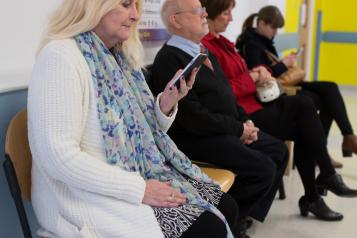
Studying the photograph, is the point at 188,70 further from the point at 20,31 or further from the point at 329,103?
the point at 329,103

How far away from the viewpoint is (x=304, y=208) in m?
2.43

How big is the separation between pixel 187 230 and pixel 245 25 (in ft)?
7.38

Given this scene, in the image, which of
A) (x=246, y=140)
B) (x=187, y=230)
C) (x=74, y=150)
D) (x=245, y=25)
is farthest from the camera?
(x=245, y=25)

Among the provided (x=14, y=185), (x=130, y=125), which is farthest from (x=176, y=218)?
(x=14, y=185)

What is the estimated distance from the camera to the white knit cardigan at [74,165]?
3.59ft

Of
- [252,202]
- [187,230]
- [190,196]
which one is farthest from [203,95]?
[187,230]

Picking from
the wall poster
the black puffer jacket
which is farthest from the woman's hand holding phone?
the black puffer jacket

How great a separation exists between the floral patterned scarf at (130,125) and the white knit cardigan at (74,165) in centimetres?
3

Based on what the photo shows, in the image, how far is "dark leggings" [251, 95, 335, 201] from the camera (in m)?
2.35

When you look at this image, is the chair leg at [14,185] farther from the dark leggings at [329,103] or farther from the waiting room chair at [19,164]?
the dark leggings at [329,103]

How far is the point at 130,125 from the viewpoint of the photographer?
4.17ft

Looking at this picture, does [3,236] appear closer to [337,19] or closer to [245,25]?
[245,25]

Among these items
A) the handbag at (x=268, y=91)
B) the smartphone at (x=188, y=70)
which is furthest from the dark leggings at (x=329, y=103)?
the smartphone at (x=188, y=70)

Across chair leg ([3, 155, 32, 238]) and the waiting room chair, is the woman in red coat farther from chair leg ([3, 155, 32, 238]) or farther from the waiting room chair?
chair leg ([3, 155, 32, 238])
